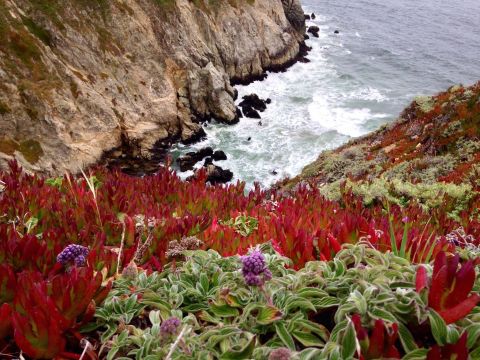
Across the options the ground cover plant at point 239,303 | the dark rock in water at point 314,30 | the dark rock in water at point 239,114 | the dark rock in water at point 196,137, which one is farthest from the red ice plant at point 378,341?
the dark rock in water at point 314,30

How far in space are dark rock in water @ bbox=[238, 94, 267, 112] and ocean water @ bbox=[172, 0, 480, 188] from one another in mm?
752

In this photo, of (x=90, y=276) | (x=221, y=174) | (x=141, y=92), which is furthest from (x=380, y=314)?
(x=141, y=92)

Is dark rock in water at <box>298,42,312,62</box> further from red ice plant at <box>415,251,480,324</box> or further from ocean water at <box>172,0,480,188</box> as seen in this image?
red ice plant at <box>415,251,480,324</box>

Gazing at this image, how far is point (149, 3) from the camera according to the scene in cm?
3856

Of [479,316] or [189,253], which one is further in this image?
[189,253]

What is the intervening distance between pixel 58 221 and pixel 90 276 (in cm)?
215

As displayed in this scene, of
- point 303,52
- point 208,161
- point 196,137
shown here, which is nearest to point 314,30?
point 303,52

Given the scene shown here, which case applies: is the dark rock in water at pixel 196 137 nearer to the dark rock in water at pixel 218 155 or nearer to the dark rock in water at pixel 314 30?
the dark rock in water at pixel 218 155

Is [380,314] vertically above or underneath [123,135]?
above

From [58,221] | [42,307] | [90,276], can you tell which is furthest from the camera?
[58,221]

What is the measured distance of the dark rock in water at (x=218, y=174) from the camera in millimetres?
30133

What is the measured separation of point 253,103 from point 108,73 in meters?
14.6

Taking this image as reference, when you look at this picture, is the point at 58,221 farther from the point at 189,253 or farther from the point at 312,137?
the point at 312,137

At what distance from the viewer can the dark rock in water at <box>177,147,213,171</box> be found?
3130 centimetres
